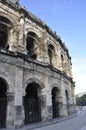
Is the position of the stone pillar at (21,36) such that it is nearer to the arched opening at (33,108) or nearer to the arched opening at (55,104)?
the arched opening at (33,108)

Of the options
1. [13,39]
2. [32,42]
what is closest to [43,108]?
[13,39]

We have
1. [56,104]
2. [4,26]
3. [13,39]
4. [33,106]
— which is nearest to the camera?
[13,39]

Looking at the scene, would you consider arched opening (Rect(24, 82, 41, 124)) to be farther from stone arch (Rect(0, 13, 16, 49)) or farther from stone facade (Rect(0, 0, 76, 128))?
stone arch (Rect(0, 13, 16, 49))

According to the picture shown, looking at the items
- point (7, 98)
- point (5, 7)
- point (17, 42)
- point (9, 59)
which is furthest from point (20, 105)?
point (5, 7)

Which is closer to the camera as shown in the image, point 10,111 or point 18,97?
point 10,111

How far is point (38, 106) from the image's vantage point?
12531 millimetres

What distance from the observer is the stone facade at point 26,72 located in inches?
401

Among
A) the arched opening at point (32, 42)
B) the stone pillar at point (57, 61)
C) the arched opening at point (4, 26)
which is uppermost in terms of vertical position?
the arched opening at point (4, 26)

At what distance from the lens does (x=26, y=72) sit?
455 inches

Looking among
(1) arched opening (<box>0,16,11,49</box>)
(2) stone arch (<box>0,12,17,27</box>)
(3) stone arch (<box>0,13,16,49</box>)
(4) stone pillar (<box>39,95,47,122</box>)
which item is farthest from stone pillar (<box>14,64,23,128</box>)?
(2) stone arch (<box>0,12,17,27</box>)

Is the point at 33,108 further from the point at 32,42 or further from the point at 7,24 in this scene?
the point at 7,24

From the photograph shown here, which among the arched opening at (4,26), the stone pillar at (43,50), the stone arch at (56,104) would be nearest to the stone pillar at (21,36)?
the arched opening at (4,26)

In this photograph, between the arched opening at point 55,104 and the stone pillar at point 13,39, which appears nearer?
the stone pillar at point 13,39

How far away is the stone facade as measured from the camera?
401 inches
